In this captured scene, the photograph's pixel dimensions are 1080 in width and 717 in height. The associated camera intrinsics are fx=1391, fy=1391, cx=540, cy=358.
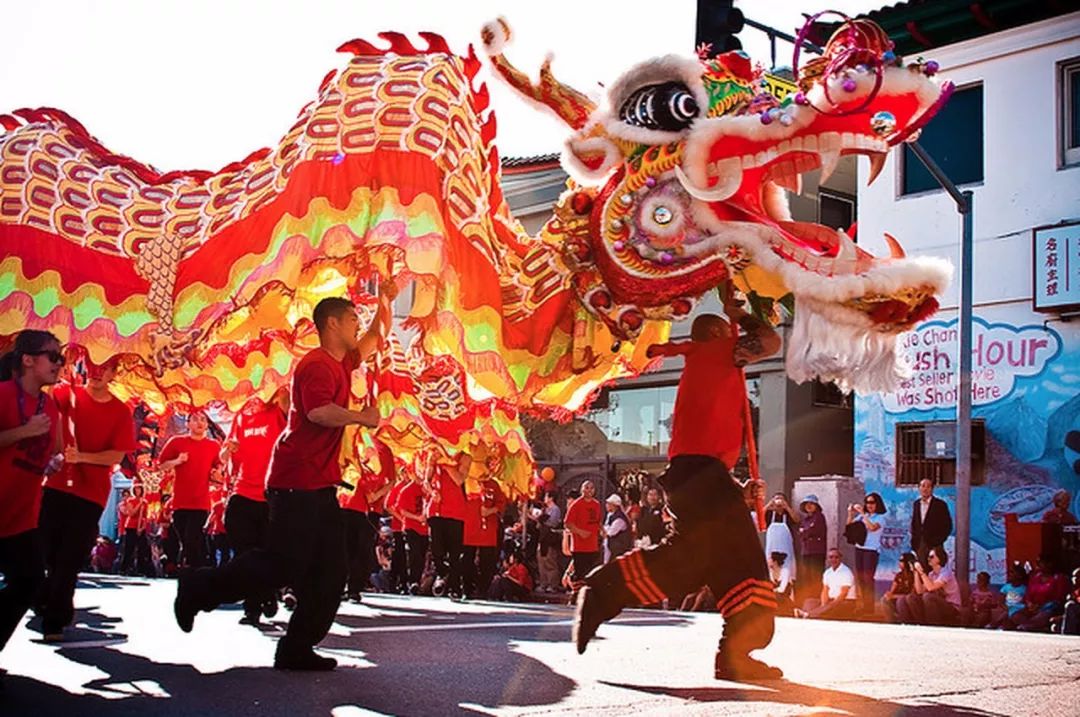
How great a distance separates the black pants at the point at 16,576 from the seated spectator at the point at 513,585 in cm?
1087

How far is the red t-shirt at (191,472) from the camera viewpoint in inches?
449

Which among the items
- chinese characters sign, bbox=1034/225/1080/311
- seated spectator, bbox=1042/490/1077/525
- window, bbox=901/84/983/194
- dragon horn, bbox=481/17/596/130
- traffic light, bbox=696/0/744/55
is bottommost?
seated spectator, bbox=1042/490/1077/525

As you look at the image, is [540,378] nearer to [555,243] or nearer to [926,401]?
[555,243]

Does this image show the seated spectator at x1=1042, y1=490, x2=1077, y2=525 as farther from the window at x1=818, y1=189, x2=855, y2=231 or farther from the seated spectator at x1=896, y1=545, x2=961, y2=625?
the window at x1=818, y1=189, x2=855, y2=231

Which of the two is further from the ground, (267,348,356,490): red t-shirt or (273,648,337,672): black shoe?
(267,348,356,490): red t-shirt

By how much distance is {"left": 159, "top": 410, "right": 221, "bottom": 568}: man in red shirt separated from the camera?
37.4 ft

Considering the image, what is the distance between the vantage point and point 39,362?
5.52m

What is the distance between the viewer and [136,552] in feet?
77.2

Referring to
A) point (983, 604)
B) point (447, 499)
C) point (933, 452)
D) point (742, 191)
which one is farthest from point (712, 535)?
point (933, 452)

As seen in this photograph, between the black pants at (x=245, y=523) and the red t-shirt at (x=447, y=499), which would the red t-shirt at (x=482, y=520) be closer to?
the red t-shirt at (x=447, y=499)

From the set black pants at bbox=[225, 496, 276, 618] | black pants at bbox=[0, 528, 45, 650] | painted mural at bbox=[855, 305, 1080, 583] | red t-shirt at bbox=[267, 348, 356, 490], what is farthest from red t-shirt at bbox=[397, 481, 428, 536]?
black pants at bbox=[0, 528, 45, 650]

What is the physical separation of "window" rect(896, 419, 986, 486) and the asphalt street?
26.6 ft

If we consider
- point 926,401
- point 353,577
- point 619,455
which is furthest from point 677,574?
point 619,455

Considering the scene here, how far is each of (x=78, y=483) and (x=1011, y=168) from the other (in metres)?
12.9
